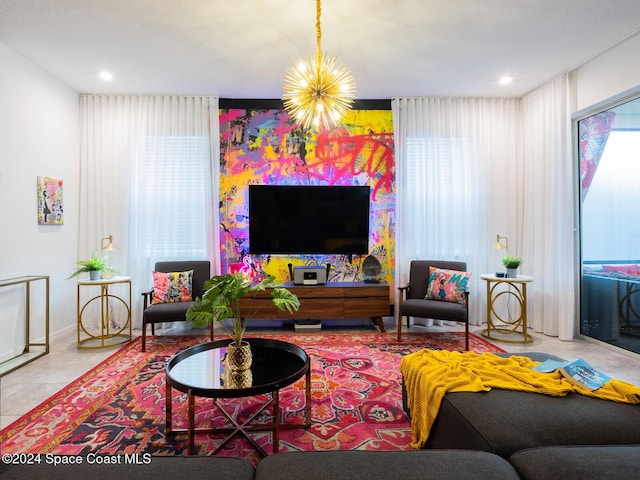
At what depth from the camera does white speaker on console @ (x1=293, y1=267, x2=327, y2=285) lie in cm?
432

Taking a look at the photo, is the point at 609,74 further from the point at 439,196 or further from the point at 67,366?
the point at 67,366

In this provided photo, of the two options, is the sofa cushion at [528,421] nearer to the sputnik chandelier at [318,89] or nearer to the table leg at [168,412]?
the table leg at [168,412]

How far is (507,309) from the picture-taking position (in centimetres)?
458

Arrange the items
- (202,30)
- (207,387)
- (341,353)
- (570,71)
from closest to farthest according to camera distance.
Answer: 1. (207,387)
2. (202,30)
3. (341,353)
4. (570,71)

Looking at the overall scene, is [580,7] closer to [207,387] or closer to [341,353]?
[341,353]

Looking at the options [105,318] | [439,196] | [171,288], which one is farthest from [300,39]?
[105,318]

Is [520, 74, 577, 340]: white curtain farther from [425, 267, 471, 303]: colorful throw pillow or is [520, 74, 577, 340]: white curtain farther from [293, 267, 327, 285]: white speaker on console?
[293, 267, 327, 285]: white speaker on console

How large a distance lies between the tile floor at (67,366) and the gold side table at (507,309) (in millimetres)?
195

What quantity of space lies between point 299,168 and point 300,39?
1708 millimetres

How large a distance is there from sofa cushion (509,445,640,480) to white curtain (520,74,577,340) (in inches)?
124

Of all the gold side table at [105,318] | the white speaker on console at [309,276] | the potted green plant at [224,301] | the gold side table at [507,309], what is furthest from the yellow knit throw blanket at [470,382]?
the gold side table at [105,318]

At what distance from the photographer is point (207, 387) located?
184 cm

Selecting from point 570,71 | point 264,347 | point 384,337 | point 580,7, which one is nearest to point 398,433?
point 264,347

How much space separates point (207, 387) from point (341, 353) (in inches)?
73.0
